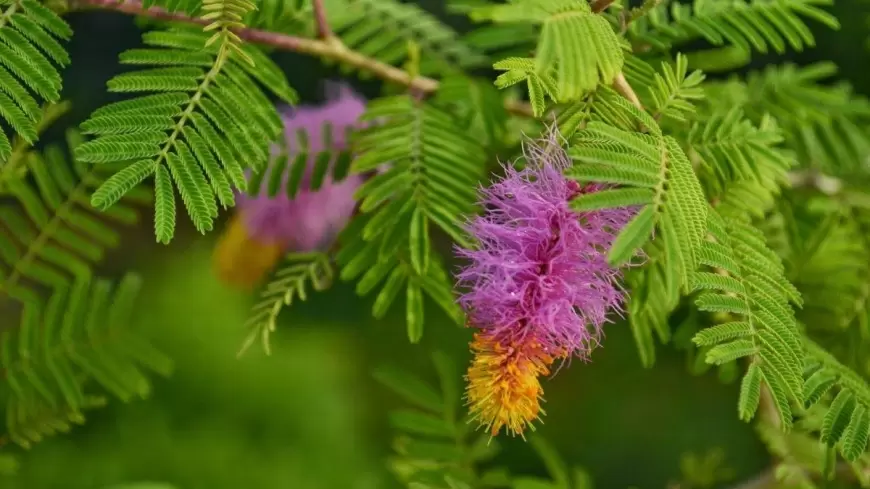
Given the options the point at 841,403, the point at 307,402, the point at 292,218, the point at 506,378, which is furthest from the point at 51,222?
the point at 307,402

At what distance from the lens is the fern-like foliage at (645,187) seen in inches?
14.1

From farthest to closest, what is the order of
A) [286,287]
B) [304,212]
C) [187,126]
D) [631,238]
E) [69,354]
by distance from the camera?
[304,212], [69,354], [286,287], [187,126], [631,238]

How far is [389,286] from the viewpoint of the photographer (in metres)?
0.52

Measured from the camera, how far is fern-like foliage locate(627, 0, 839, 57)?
1.80ft

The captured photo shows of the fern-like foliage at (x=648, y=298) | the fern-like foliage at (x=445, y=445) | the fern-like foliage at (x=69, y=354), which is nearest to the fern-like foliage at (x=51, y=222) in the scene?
the fern-like foliage at (x=69, y=354)

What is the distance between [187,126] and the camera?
17.8 inches

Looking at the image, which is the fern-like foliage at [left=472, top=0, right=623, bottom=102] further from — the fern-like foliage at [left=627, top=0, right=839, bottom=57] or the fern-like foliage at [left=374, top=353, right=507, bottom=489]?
the fern-like foliage at [left=374, top=353, right=507, bottom=489]

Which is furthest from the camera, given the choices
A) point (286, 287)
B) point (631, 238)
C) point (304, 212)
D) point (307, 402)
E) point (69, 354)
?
point (307, 402)

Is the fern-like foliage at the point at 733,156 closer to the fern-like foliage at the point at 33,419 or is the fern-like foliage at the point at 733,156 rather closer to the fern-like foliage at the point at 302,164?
the fern-like foliage at the point at 302,164

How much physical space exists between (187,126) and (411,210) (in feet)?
0.46

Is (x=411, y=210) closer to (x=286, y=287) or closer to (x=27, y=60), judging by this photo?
(x=286, y=287)

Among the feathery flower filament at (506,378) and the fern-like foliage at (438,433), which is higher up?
the feathery flower filament at (506,378)

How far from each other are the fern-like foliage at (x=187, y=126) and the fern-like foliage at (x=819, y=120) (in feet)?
1.30

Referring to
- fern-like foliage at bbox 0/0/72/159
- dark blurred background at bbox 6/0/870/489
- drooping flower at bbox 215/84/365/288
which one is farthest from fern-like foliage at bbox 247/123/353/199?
dark blurred background at bbox 6/0/870/489
